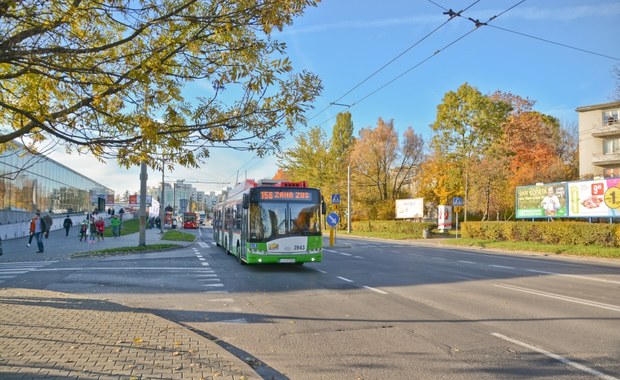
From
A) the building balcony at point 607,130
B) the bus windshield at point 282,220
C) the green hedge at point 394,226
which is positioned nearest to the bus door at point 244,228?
the bus windshield at point 282,220

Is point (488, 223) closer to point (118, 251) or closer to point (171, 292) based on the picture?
point (118, 251)

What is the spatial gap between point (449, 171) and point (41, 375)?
49659mm

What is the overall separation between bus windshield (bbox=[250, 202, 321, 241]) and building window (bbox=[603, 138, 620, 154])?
158 ft

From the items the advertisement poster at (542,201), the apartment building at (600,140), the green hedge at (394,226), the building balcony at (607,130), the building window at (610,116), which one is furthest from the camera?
the building window at (610,116)

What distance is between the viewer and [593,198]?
27.0 metres

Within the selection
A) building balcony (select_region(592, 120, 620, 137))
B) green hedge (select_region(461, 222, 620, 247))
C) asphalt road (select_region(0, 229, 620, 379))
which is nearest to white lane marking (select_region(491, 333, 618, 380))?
asphalt road (select_region(0, 229, 620, 379))

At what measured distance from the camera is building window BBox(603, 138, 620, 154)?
5200cm

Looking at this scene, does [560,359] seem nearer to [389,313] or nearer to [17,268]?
[389,313]

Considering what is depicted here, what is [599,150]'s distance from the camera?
52.8 m

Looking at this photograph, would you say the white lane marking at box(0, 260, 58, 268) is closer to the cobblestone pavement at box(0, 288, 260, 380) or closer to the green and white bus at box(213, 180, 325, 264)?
the green and white bus at box(213, 180, 325, 264)

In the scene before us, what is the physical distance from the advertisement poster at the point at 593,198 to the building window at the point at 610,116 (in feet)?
97.9

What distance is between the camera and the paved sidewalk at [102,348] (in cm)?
495

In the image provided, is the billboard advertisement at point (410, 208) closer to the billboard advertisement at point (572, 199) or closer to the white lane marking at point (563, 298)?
the billboard advertisement at point (572, 199)

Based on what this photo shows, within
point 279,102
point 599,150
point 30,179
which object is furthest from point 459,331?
point 599,150
